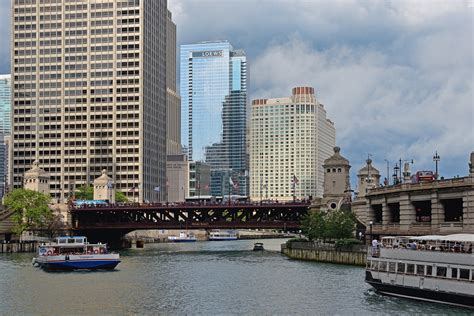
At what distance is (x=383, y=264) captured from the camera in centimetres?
8131

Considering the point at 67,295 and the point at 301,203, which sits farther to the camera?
the point at 301,203

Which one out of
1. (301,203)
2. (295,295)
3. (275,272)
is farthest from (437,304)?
(301,203)

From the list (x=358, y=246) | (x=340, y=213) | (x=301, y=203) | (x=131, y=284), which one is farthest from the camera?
(x=301, y=203)

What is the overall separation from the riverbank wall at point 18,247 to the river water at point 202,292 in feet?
160

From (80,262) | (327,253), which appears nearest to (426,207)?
(327,253)

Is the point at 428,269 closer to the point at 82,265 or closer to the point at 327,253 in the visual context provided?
the point at 327,253

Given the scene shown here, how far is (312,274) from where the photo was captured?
107 meters

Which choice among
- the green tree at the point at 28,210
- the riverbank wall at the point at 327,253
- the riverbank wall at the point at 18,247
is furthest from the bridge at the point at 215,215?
the riverbank wall at the point at 327,253

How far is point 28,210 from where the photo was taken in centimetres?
18625

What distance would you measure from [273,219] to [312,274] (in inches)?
3384

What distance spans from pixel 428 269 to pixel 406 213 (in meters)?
39.4

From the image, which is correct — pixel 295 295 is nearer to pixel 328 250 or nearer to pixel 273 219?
pixel 328 250

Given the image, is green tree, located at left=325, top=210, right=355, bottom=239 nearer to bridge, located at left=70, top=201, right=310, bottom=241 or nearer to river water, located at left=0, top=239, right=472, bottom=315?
river water, located at left=0, top=239, right=472, bottom=315

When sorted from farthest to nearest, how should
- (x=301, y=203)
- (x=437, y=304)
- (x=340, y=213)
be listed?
(x=301, y=203)
(x=340, y=213)
(x=437, y=304)
